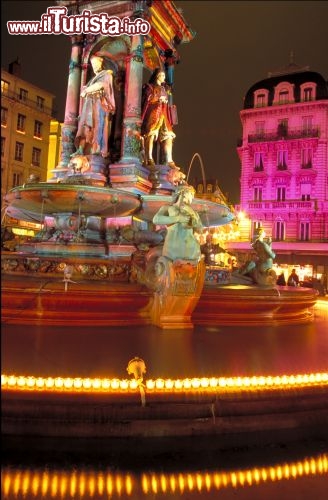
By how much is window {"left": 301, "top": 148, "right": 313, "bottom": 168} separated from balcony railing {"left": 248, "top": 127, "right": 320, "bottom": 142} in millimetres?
1465

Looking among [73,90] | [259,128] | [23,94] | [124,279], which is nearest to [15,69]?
[23,94]

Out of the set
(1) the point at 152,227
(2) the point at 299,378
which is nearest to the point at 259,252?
(1) the point at 152,227

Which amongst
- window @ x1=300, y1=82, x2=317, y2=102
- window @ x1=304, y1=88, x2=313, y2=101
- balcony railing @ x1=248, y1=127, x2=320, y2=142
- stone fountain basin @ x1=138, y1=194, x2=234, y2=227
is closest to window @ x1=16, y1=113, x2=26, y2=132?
balcony railing @ x1=248, y1=127, x2=320, y2=142

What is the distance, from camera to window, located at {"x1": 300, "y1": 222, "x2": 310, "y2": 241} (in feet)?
145

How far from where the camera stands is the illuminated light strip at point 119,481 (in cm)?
308

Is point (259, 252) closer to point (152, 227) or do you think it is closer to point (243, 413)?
point (152, 227)

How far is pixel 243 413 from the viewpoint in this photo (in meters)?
3.94

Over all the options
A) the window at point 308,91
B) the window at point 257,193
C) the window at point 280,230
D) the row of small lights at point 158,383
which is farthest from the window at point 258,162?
the row of small lights at point 158,383

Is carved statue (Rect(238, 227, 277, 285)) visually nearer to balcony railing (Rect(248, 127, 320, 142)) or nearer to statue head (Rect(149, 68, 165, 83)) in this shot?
statue head (Rect(149, 68, 165, 83))

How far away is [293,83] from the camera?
48.8 m

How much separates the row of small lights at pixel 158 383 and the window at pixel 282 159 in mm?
45551

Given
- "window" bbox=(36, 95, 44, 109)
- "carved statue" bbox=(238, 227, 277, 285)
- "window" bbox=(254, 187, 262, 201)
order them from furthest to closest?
1. "window" bbox=(254, 187, 262, 201)
2. "window" bbox=(36, 95, 44, 109)
3. "carved statue" bbox=(238, 227, 277, 285)

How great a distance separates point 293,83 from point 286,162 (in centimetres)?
932

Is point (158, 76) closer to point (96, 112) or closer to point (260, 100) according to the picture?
Answer: point (96, 112)
